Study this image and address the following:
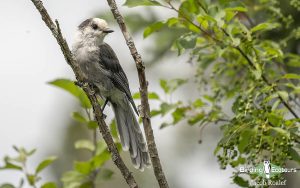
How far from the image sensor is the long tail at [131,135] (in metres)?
5.46

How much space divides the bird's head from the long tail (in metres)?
0.74

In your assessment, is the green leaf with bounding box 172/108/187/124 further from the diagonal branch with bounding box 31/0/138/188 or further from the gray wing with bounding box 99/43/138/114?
the gray wing with bounding box 99/43/138/114

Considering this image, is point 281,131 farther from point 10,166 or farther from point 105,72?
point 105,72

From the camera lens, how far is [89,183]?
15.7ft

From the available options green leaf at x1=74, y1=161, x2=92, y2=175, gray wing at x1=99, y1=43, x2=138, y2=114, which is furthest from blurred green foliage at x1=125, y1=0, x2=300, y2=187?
gray wing at x1=99, y1=43, x2=138, y2=114

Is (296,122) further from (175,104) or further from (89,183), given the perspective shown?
(89,183)

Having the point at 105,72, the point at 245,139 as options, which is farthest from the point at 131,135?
the point at 245,139

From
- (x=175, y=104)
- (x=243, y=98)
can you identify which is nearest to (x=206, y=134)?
(x=175, y=104)

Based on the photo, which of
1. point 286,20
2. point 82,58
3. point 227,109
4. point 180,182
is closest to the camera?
point 286,20

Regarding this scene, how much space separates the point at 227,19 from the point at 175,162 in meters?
3.77

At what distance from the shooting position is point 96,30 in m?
6.32

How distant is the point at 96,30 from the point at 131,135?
128 cm

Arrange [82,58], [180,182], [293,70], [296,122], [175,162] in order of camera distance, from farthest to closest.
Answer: [175,162] → [180,182] → [82,58] → [293,70] → [296,122]

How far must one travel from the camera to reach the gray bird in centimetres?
594
